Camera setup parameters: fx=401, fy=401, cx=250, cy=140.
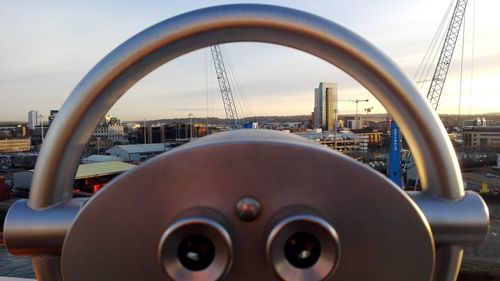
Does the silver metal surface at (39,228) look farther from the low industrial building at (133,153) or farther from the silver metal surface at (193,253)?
the low industrial building at (133,153)

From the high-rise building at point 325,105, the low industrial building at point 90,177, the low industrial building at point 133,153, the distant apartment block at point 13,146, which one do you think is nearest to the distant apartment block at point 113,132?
the distant apartment block at point 13,146

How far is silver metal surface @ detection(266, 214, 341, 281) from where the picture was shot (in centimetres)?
79

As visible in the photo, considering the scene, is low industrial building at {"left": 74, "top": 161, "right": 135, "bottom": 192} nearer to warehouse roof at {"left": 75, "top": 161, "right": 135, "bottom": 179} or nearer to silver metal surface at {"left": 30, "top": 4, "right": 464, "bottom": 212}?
warehouse roof at {"left": 75, "top": 161, "right": 135, "bottom": 179}

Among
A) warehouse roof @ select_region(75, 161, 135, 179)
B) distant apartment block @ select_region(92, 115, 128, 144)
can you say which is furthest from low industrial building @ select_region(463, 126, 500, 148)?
distant apartment block @ select_region(92, 115, 128, 144)

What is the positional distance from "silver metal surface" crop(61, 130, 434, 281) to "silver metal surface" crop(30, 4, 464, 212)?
0.20 m

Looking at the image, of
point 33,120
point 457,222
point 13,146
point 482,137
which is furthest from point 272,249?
point 33,120

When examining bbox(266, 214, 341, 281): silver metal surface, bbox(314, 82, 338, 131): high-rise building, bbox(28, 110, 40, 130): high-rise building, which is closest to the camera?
bbox(266, 214, 341, 281): silver metal surface

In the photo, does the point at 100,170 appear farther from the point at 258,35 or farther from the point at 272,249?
the point at 272,249

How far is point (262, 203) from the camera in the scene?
2.75ft

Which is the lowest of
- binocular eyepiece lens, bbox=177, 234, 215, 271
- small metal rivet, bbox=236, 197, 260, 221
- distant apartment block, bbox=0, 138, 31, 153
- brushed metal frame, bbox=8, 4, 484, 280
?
distant apartment block, bbox=0, 138, 31, 153

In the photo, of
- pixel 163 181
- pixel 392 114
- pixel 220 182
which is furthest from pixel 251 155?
pixel 392 114

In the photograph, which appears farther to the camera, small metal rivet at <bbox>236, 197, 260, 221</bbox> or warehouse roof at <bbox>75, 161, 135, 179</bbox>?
warehouse roof at <bbox>75, 161, 135, 179</bbox>

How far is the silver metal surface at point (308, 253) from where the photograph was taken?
0.79 m

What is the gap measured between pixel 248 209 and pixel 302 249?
14 cm
